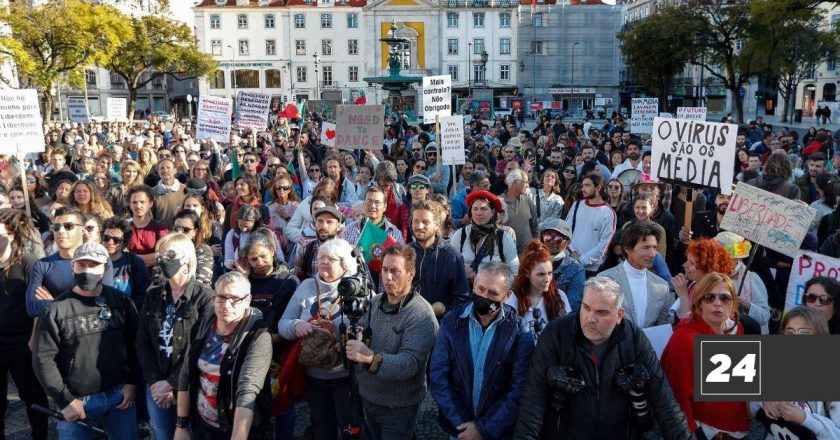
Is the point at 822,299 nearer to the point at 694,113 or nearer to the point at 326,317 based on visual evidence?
the point at 326,317

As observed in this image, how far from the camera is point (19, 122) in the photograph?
7.41 metres

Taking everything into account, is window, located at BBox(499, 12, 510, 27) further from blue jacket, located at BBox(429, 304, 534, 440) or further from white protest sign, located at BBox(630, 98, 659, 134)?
blue jacket, located at BBox(429, 304, 534, 440)

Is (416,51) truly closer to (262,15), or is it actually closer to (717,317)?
(262,15)

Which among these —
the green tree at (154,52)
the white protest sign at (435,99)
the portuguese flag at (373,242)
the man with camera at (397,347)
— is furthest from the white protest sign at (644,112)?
the green tree at (154,52)

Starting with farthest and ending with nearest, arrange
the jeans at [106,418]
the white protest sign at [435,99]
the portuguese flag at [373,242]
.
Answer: the white protest sign at [435,99] < the portuguese flag at [373,242] < the jeans at [106,418]

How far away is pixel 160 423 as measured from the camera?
4027mm

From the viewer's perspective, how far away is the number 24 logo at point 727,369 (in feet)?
10.5

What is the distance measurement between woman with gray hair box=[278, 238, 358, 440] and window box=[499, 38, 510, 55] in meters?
69.1

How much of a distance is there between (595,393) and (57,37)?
32.8 m

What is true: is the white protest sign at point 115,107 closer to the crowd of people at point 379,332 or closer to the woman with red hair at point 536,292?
the crowd of people at point 379,332

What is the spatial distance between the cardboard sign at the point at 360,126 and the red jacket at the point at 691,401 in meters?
7.69

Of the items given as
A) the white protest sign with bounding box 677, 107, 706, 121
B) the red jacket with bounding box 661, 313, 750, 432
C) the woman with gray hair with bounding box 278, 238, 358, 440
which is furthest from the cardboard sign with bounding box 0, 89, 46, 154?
the white protest sign with bounding box 677, 107, 706, 121

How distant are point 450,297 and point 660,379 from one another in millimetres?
1879

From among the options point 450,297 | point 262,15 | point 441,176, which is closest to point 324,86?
point 262,15
